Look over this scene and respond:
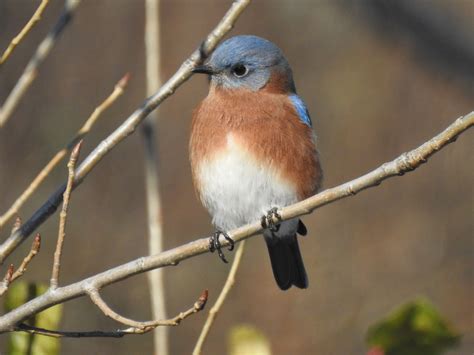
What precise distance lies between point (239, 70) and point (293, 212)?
1.83 m

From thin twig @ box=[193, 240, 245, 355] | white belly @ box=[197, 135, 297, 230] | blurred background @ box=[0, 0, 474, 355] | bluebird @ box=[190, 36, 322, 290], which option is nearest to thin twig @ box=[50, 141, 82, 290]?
thin twig @ box=[193, 240, 245, 355]

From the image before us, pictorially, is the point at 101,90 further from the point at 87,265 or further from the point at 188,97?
the point at 87,265

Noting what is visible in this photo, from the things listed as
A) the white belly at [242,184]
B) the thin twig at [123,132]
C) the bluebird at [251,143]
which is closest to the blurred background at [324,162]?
the bluebird at [251,143]

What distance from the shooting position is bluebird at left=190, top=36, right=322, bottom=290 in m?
4.46

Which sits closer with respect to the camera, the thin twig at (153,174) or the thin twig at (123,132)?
the thin twig at (123,132)

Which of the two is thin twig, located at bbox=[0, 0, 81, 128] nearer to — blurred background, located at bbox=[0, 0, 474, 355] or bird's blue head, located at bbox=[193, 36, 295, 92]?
bird's blue head, located at bbox=[193, 36, 295, 92]

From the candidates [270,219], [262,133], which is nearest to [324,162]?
[262,133]

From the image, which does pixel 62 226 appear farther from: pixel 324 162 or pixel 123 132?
pixel 324 162

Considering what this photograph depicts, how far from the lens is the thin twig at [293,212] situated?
276 cm

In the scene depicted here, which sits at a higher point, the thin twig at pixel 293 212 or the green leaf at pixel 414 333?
the thin twig at pixel 293 212

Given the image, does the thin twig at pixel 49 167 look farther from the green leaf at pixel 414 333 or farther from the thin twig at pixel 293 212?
the green leaf at pixel 414 333

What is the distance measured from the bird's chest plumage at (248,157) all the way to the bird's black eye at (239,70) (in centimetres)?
16

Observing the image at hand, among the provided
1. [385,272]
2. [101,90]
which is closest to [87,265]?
[101,90]

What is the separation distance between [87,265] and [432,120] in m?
4.91
